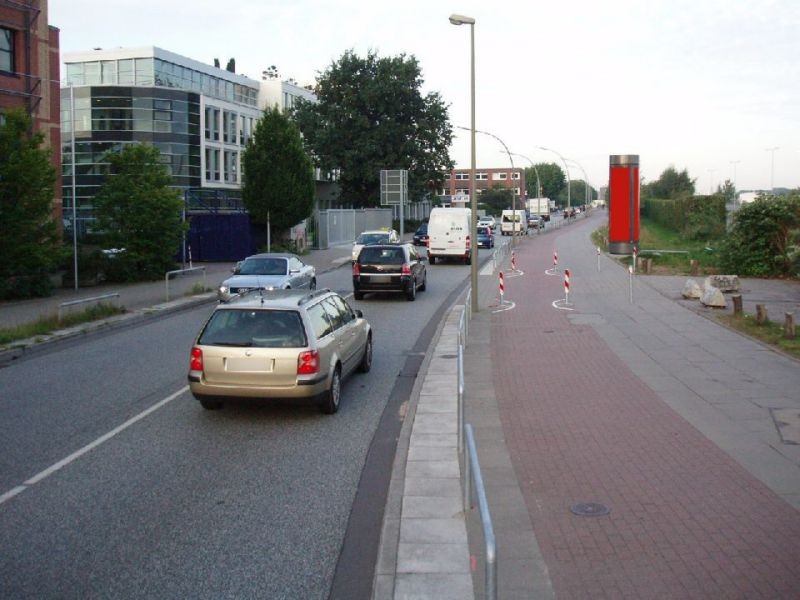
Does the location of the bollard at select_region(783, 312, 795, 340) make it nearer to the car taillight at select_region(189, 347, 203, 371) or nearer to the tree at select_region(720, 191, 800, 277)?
the car taillight at select_region(189, 347, 203, 371)

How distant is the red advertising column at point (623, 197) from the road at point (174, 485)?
1845cm

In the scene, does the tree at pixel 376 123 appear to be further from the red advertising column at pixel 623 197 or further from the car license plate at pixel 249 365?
the car license plate at pixel 249 365

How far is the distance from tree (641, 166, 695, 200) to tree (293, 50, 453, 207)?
3453 centimetres

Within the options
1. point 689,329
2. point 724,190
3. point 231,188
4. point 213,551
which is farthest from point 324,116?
point 213,551

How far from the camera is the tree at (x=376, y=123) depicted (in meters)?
63.2

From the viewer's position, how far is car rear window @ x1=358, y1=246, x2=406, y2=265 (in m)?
24.3

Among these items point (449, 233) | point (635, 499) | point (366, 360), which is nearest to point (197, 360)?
point (366, 360)

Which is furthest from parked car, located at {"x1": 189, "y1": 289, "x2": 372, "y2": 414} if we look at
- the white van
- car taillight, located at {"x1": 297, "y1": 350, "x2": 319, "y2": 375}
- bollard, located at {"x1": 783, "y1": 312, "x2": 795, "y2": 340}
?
the white van

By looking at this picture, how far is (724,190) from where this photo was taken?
61.9 m

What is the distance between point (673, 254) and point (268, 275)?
2554cm

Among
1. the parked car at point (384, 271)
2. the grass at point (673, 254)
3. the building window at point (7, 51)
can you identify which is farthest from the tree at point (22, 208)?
the grass at point (673, 254)

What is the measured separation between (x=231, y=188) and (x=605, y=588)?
2371 inches

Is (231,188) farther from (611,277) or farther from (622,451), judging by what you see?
(622,451)

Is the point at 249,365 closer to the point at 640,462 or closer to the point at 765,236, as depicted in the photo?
the point at 640,462
